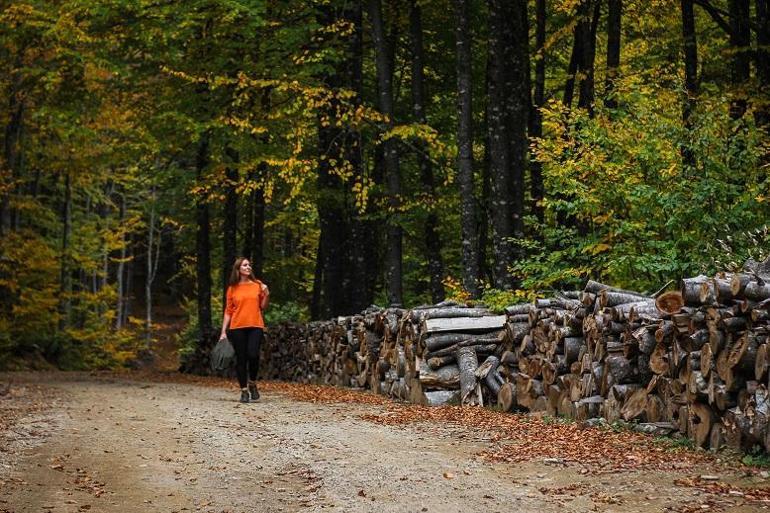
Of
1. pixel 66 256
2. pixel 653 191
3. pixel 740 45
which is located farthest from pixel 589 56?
pixel 66 256

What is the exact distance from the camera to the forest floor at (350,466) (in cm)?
623

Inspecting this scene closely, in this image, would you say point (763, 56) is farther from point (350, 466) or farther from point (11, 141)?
point (11, 141)

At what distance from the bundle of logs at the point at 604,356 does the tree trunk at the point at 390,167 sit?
223cm

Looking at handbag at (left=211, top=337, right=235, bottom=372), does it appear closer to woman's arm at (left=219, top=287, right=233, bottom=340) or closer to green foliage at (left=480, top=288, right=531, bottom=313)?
woman's arm at (left=219, top=287, right=233, bottom=340)

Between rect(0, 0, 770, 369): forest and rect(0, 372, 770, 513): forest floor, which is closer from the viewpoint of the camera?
rect(0, 372, 770, 513): forest floor

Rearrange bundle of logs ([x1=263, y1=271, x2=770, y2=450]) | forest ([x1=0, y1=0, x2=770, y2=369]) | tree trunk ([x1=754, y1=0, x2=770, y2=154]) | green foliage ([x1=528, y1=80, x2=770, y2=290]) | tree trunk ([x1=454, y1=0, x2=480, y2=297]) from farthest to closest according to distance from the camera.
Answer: tree trunk ([x1=454, y1=0, x2=480, y2=297]), tree trunk ([x1=754, y1=0, x2=770, y2=154]), forest ([x1=0, y1=0, x2=770, y2=369]), green foliage ([x1=528, y1=80, x2=770, y2=290]), bundle of logs ([x1=263, y1=271, x2=770, y2=450])

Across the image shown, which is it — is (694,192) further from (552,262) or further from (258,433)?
(258,433)

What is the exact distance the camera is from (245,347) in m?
13.7

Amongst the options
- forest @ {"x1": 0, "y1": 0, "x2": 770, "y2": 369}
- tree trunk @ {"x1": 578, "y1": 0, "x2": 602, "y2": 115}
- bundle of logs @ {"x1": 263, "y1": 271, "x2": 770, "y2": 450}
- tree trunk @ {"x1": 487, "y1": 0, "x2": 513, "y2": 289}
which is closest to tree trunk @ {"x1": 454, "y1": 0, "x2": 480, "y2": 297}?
forest @ {"x1": 0, "y1": 0, "x2": 770, "y2": 369}

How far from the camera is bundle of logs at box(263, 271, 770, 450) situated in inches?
287

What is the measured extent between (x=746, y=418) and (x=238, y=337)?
8138 mm

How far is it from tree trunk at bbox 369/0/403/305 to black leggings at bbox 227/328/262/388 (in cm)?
532

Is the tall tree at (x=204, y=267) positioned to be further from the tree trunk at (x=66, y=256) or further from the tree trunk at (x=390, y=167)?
the tree trunk at (x=390, y=167)

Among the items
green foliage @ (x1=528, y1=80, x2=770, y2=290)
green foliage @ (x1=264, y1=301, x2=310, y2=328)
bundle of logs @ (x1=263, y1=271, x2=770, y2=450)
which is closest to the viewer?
bundle of logs @ (x1=263, y1=271, x2=770, y2=450)
